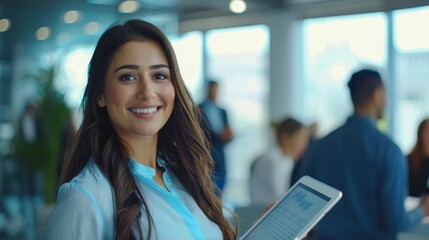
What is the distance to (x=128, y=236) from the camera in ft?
5.16

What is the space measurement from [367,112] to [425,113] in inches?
262

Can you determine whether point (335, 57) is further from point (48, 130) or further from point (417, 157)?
point (417, 157)

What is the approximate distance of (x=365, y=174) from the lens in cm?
317

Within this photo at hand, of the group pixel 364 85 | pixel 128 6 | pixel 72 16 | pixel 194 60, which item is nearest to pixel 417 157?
pixel 364 85

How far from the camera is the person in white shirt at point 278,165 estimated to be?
5012mm

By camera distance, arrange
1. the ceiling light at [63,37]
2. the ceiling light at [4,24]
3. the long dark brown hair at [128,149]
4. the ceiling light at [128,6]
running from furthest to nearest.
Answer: the ceiling light at [128,6] < the ceiling light at [63,37] < the ceiling light at [4,24] < the long dark brown hair at [128,149]

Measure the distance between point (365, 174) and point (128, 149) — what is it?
5.56 feet

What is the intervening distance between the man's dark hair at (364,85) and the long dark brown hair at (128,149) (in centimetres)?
149

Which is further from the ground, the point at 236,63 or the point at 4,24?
the point at 4,24

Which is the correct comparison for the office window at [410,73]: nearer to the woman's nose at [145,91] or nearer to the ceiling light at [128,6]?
the ceiling light at [128,6]

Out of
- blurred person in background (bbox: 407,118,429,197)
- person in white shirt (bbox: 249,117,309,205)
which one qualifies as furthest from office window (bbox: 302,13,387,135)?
blurred person in background (bbox: 407,118,429,197)

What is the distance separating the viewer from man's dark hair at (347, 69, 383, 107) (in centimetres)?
331

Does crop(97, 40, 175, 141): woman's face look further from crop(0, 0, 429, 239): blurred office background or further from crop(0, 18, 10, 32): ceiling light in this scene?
crop(0, 18, 10, 32): ceiling light

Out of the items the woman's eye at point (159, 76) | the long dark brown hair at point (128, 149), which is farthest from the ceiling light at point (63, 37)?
the woman's eye at point (159, 76)
